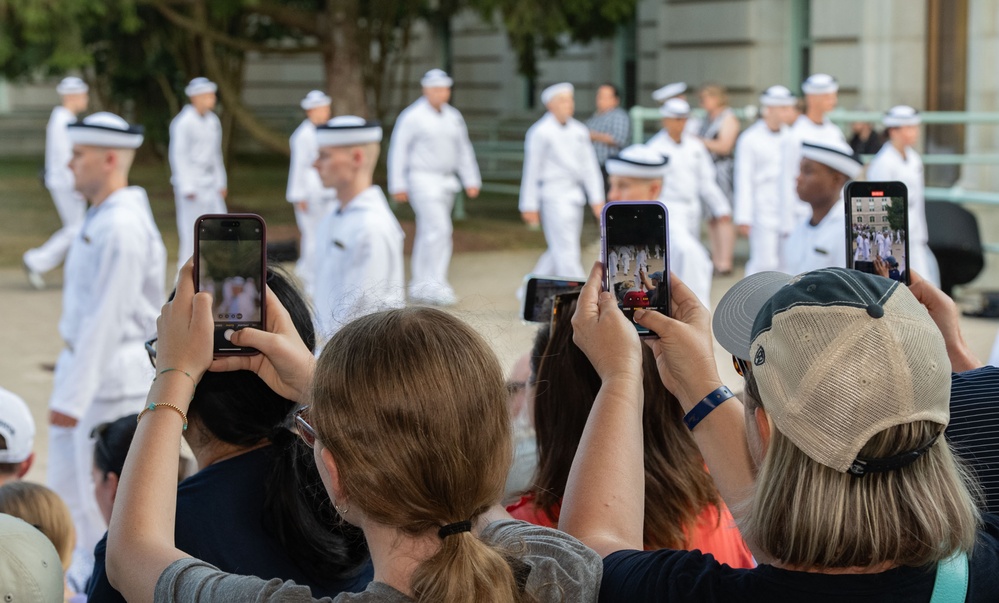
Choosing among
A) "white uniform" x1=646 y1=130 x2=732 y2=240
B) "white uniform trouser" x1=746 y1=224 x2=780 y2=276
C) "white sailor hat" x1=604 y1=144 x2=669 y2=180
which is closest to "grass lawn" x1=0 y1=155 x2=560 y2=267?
"white uniform" x1=646 y1=130 x2=732 y2=240

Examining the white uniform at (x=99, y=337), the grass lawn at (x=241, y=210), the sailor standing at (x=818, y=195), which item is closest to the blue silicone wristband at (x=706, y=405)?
the white uniform at (x=99, y=337)

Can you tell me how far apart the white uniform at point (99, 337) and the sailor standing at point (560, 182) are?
21.9ft

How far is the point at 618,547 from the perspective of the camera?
1856 millimetres

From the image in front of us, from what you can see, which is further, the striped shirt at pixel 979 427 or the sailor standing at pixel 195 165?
the sailor standing at pixel 195 165

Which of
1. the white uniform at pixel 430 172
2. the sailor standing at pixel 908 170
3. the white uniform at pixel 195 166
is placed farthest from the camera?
the white uniform at pixel 195 166

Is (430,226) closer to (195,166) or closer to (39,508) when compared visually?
(195,166)

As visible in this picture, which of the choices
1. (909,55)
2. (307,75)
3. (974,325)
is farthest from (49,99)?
(974,325)

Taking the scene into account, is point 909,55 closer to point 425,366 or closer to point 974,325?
point 974,325

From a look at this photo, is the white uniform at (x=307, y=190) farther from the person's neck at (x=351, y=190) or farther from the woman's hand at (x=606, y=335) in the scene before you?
the woman's hand at (x=606, y=335)

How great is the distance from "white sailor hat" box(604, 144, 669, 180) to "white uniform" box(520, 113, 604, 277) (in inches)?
161

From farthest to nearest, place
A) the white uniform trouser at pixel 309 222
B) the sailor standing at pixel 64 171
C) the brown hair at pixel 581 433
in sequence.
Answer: the white uniform trouser at pixel 309 222 → the sailor standing at pixel 64 171 → the brown hair at pixel 581 433

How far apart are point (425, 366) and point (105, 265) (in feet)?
12.9

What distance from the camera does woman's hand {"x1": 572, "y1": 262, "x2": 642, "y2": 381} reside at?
206 centimetres

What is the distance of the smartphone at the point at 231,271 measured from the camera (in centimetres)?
220
